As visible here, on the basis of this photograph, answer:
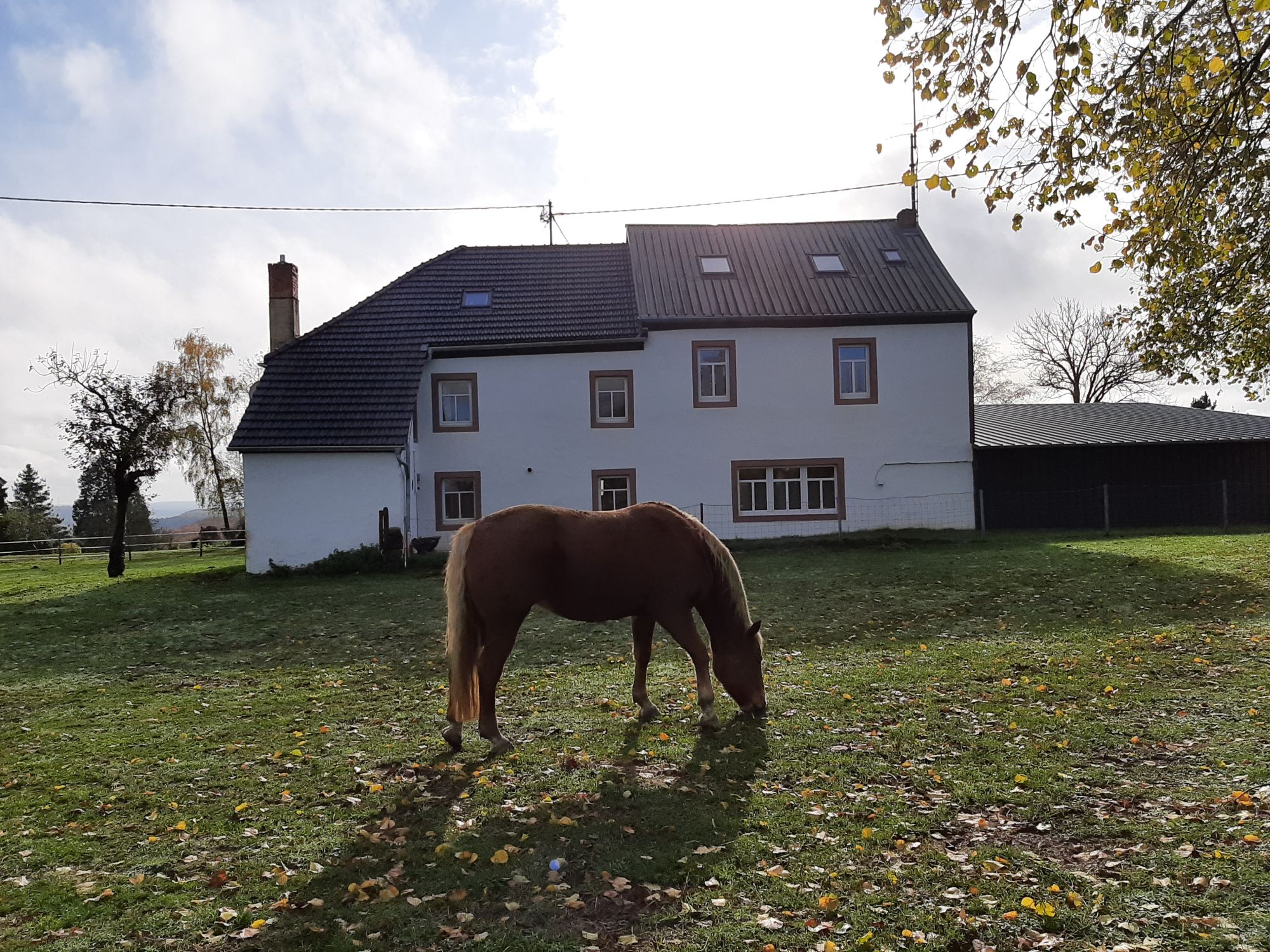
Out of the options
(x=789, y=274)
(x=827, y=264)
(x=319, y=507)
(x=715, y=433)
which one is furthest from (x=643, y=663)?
(x=827, y=264)

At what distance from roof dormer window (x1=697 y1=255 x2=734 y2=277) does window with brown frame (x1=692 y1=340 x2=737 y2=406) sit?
2911mm

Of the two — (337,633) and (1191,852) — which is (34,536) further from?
(1191,852)

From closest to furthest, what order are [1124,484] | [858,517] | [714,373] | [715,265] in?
[858,517] < [714,373] < [1124,484] < [715,265]

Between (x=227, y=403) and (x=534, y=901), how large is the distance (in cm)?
4686

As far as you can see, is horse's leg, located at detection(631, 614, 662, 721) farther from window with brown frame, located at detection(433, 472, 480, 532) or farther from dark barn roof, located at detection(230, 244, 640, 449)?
window with brown frame, located at detection(433, 472, 480, 532)

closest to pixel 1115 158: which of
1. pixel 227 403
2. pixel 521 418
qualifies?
pixel 521 418

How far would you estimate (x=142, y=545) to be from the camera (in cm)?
3744

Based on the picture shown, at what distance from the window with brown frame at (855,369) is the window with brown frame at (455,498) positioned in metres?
10.2

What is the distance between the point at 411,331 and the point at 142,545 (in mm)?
21384

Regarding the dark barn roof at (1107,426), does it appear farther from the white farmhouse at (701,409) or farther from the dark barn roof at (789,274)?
the dark barn roof at (789,274)

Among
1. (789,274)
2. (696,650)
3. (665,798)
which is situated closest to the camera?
(665,798)

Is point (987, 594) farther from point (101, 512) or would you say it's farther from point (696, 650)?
point (101, 512)

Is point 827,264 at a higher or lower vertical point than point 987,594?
higher

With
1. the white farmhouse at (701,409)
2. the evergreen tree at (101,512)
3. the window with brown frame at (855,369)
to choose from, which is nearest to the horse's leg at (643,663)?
the white farmhouse at (701,409)
